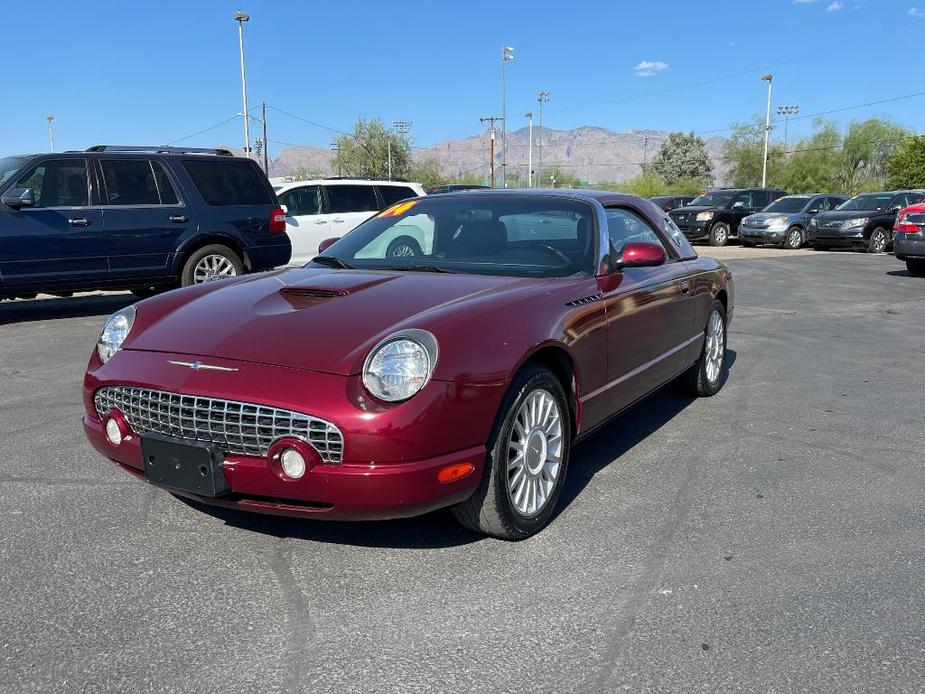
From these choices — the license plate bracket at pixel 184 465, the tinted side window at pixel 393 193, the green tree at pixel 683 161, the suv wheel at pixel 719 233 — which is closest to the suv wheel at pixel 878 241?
the suv wheel at pixel 719 233

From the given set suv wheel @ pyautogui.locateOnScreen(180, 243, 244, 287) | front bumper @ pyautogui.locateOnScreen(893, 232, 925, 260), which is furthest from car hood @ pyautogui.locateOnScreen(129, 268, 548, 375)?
front bumper @ pyautogui.locateOnScreen(893, 232, 925, 260)

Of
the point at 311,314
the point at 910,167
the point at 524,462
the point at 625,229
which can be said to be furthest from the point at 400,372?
the point at 910,167

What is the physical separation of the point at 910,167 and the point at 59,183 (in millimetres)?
52275

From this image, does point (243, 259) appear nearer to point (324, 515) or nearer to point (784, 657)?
point (324, 515)

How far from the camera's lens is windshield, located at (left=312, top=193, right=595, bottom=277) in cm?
412

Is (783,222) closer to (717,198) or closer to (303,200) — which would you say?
(717,198)

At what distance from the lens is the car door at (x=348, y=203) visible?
39.9ft

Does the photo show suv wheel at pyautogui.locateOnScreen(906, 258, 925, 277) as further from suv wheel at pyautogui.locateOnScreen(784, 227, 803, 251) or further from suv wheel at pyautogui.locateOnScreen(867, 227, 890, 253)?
suv wheel at pyautogui.locateOnScreen(784, 227, 803, 251)

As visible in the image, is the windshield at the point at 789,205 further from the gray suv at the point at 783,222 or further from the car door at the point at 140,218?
the car door at the point at 140,218

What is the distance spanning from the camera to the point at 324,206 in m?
12.2

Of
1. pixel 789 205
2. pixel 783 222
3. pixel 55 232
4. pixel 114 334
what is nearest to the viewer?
pixel 114 334

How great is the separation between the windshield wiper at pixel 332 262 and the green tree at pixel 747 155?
3095 inches

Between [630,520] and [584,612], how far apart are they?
0.90 metres

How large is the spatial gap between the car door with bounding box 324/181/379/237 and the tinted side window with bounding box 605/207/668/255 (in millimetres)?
7605
